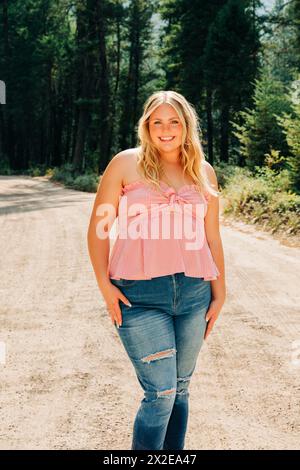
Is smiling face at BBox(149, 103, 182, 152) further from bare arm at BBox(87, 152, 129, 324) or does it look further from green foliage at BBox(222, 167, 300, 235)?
green foliage at BBox(222, 167, 300, 235)

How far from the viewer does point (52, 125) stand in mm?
52594

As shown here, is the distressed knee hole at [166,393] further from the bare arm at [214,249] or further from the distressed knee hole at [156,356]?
the bare arm at [214,249]

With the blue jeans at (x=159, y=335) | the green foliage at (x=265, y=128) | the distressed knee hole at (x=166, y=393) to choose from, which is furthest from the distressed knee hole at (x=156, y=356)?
the green foliage at (x=265, y=128)

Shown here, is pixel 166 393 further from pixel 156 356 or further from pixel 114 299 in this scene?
pixel 114 299

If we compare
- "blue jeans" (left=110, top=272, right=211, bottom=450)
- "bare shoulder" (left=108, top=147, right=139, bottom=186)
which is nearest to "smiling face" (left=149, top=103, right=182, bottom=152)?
"bare shoulder" (left=108, top=147, right=139, bottom=186)

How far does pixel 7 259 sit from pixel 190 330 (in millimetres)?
7813

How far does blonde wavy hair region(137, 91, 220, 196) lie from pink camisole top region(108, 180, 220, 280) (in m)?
0.07

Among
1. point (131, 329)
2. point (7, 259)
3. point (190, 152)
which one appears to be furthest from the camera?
point (7, 259)

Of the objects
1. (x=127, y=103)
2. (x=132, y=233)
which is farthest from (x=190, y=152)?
(x=127, y=103)

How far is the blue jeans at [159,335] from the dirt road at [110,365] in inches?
44.1

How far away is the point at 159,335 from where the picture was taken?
109 inches

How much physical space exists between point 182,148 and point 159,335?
0.93 metres

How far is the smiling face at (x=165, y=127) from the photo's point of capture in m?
2.93
